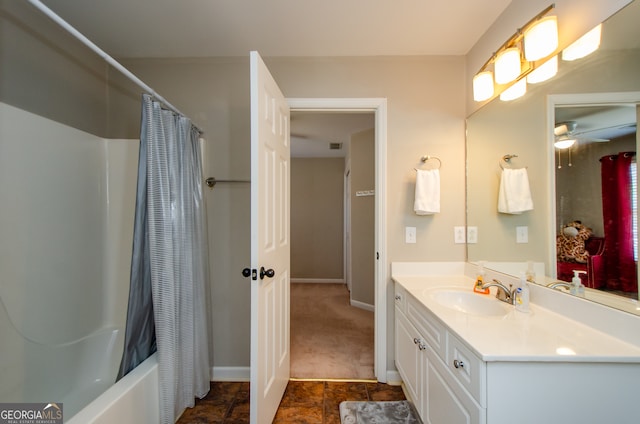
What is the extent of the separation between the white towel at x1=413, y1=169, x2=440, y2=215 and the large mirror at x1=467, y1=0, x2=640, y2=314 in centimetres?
33

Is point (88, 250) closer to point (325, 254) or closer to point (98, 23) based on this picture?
point (98, 23)

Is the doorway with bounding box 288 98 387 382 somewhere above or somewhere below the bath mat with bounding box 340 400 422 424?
above

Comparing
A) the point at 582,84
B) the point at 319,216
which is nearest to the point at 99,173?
the point at 582,84

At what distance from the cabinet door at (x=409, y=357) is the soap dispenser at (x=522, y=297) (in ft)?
1.67

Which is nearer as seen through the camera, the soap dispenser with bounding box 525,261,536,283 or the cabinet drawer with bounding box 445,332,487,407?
the cabinet drawer with bounding box 445,332,487,407

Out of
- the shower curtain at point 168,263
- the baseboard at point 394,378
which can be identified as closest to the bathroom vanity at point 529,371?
the baseboard at point 394,378

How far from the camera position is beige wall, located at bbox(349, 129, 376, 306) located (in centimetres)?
332

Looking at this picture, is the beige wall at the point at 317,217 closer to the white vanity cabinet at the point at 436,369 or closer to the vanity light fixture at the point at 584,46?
the white vanity cabinet at the point at 436,369

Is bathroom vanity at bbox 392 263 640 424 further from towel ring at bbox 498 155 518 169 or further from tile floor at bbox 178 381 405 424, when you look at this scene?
towel ring at bbox 498 155 518 169

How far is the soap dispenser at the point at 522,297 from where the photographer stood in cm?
116

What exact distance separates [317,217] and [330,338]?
2.63m

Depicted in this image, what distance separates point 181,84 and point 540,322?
8.58 ft

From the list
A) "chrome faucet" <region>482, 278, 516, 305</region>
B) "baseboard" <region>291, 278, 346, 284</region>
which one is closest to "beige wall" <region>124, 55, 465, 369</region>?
"chrome faucet" <region>482, 278, 516, 305</region>

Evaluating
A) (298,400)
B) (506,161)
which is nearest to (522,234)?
(506,161)
